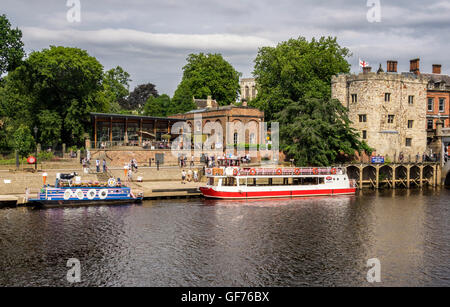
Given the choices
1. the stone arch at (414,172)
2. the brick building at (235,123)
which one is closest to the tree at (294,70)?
the brick building at (235,123)

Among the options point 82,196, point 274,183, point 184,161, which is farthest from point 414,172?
point 82,196

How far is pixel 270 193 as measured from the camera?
47.1 metres

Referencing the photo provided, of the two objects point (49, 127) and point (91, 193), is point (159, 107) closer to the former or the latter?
point (49, 127)

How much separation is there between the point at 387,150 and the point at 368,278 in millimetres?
44016

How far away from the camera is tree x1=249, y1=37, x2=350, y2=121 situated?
67.8 metres

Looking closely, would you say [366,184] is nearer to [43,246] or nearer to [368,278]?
[368,278]

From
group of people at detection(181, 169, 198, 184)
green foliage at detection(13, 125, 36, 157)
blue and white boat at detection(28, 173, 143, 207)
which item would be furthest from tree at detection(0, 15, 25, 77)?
group of people at detection(181, 169, 198, 184)

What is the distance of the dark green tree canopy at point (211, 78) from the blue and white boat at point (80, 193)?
51599mm

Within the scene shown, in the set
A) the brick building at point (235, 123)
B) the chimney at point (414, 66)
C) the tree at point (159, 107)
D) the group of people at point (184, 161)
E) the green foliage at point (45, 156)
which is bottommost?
the group of people at point (184, 161)

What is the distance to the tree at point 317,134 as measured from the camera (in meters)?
55.3

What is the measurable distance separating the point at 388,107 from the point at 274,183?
A: 77.6ft

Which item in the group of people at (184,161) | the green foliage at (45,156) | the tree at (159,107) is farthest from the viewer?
the tree at (159,107)

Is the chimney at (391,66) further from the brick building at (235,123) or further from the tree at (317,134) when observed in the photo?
the brick building at (235,123)
